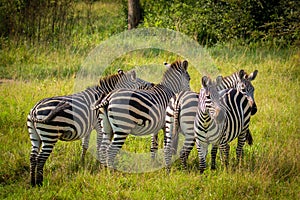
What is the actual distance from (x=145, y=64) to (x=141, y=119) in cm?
534

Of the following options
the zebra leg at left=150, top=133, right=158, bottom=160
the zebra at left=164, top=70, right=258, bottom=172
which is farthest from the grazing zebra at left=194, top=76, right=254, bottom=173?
the zebra leg at left=150, top=133, right=158, bottom=160

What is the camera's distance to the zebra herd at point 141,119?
6.21m

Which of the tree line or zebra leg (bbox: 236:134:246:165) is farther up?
the tree line

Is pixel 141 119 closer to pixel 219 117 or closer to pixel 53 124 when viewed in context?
pixel 219 117

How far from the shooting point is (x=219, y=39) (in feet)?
51.8

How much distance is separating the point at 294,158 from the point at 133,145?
7.71 ft

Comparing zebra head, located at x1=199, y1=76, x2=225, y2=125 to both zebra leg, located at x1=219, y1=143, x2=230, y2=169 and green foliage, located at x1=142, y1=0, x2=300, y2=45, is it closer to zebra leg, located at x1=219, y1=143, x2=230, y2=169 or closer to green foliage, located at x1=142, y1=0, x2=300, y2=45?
zebra leg, located at x1=219, y1=143, x2=230, y2=169

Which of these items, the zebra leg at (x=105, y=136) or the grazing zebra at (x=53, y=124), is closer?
the grazing zebra at (x=53, y=124)

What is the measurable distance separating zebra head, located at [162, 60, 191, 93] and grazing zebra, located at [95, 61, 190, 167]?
0.44m

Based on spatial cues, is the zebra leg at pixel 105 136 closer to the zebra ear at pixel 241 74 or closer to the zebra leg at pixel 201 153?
the zebra leg at pixel 201 153

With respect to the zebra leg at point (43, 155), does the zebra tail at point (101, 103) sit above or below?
A: above

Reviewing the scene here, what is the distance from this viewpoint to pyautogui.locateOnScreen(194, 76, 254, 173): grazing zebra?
6156 millimetres

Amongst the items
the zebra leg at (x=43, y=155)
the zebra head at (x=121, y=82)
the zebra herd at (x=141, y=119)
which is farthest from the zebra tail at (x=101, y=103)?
the zebra leg at (x=43, y=155)

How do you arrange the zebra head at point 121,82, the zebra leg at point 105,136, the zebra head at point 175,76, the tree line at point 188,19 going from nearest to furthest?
1. the zebra leg at point 105,136
2. the zebra head at point 121,82
3. the zebra head at point 175,76
4. the tree line at point 188,19
